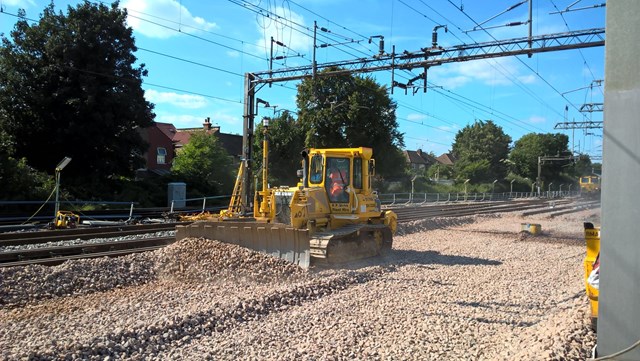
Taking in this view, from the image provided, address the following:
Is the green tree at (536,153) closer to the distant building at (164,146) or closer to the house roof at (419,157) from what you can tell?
the house roof at (419,157)

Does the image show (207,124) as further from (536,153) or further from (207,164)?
(536,153)

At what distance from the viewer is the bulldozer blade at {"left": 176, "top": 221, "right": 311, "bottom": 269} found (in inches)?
405

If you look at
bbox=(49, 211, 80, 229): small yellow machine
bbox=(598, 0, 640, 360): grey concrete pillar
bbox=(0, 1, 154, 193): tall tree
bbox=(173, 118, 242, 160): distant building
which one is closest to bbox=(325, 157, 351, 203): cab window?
bbox=(598, 0, 640, 360): grey concrete pillar

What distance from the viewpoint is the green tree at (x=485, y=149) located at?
8012 cm

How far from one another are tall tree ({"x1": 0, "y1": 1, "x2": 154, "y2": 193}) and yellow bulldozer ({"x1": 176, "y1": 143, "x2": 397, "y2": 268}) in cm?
1829

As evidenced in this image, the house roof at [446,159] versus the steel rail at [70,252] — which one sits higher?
the house roof at [446,159]

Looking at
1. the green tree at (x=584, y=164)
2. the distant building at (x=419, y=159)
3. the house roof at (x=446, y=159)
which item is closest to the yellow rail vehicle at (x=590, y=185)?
the green tree at (x=584, y=164)

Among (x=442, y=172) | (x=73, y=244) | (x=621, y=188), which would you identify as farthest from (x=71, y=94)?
(x=442, y=172)

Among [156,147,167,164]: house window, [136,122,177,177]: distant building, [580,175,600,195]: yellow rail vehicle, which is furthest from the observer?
[580,175,600,195]: yellow rail vehicle

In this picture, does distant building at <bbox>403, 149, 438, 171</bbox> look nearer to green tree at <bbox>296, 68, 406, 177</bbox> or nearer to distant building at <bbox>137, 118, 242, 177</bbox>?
distant building at <bbox>137, 118, 242, 177</bbox>

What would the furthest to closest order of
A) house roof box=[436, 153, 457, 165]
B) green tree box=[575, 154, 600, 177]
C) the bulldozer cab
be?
house roof box=[436, 153, 457, 165]
green tree box=[575, 154, 600, 177]
the bulldozer cab

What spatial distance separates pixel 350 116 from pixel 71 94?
910 inches

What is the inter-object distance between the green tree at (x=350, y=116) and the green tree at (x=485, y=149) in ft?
117

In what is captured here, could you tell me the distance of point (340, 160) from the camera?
12461 mm
